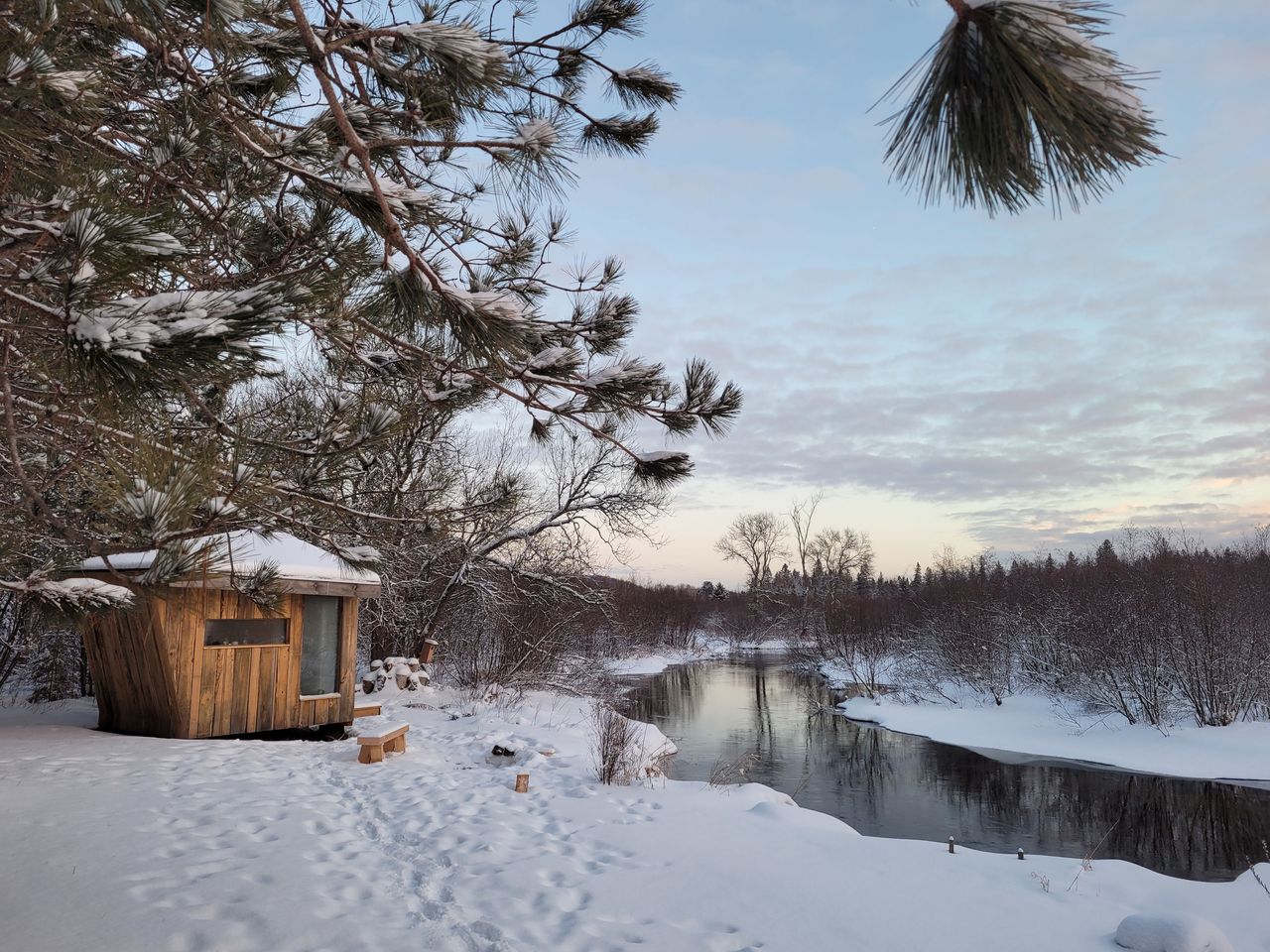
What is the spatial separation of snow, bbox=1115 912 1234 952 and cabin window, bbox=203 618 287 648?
7.22m

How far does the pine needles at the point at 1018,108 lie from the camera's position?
3.80 feet

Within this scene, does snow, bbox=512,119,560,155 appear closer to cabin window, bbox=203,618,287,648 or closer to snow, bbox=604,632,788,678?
cabin window, bbox=203,618,287,648

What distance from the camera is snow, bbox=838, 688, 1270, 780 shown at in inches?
424

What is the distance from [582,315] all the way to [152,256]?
1915 mm

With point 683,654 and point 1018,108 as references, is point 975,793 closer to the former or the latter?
point 1018,108

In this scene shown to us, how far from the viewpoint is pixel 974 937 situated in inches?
142

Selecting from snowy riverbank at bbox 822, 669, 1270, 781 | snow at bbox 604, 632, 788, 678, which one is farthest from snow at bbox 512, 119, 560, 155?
snow at bbox 604, 632, 788, 678

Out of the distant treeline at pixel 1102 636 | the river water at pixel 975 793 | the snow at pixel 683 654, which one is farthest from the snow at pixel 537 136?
Answer: the snow at pixel 683 654

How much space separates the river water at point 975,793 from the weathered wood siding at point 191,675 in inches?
184

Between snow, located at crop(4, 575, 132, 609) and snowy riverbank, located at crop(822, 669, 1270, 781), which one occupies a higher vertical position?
snow, located at crop(4, 575, 132, 609)

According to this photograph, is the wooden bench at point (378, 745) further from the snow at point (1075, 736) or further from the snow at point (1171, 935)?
the snow at point (1075, 736)

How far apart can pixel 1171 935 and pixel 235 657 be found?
7.34 metres

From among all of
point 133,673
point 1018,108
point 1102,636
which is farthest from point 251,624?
point 1102,636

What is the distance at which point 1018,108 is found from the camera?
1243mm
